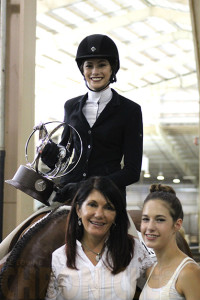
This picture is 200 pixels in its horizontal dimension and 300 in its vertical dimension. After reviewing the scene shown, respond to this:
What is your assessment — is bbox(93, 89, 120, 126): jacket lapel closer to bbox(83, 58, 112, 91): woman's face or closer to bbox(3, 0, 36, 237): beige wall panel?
bbox(83, 58, 112, 91): woman's face

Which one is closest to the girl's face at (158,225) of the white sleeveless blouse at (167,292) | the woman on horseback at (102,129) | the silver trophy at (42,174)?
the white sleeveless blouse at (167,292)

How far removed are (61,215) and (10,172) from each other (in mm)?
1932

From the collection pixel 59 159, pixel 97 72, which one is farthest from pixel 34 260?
pixel 97 72

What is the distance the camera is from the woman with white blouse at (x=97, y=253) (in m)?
1.87

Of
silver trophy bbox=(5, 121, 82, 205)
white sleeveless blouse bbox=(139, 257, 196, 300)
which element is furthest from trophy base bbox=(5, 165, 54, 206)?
white sleeveless blouse bbox=(139, 257, 196, 300)

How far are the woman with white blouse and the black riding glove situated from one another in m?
0.21

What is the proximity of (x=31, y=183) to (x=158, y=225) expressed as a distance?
556mm

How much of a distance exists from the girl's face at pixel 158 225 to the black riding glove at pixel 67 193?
326 millimetres

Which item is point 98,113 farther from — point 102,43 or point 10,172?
point 10,172

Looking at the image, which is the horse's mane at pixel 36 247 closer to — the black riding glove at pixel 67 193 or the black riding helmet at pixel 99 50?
the black riding glove at pixel 67 193

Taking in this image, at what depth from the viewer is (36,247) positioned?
200cm

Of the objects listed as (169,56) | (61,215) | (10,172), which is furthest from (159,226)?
(169,56)

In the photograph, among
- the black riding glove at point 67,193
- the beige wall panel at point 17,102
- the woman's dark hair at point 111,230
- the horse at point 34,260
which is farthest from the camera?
the beige wall panel at point 17,102

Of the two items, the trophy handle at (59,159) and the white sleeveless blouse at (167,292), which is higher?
the trophy handle at (59,159)
